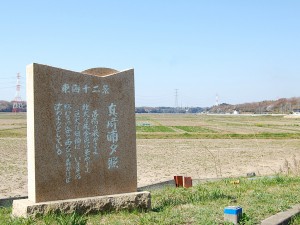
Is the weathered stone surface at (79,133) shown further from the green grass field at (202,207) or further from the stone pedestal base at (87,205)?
the green grass field at (202,207)

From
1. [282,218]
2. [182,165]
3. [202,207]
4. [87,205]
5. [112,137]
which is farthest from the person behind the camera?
[182,165]

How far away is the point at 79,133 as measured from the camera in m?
5.86

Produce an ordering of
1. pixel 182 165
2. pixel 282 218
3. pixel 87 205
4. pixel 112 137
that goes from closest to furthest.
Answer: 1. pixel 282 218
2. pixel 87 205
3. pixel 112 137
4. pixel 182 165

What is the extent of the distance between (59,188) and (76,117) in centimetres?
102

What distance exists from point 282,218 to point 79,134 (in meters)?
2.97

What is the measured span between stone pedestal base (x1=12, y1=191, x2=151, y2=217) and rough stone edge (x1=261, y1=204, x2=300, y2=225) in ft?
6.01

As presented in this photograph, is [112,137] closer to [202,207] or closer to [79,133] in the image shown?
[79,133]

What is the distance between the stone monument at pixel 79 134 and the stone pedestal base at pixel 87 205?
3cm

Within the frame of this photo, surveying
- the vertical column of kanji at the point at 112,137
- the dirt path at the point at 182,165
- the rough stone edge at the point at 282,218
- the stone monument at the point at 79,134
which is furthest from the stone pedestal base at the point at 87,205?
the dirt path at the point at 182,165

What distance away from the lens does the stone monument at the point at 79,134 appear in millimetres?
5516

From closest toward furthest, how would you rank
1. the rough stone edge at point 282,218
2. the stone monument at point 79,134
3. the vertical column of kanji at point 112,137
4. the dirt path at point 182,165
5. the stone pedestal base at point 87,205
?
the rough stone edge at point 282,218 < the stone pedestal base at point 87,205 < the stone monument at point 79,134 < the vertical column of kanji at point 112,137 < the dirt path at point 182,165

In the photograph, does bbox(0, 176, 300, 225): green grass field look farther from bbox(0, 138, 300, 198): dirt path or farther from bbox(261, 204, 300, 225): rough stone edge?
bbox(0, 138, 300, 198): dirt path

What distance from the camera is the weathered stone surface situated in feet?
18.1

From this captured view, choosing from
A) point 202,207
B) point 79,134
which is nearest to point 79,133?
point 79,134
